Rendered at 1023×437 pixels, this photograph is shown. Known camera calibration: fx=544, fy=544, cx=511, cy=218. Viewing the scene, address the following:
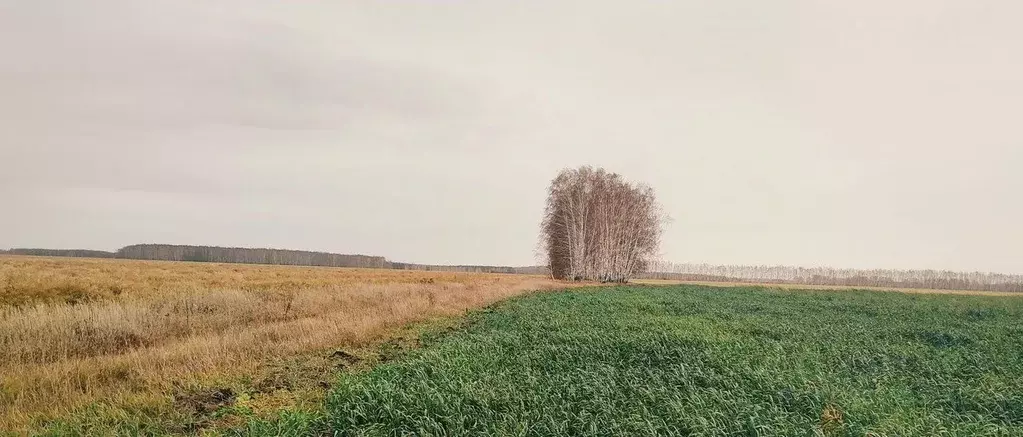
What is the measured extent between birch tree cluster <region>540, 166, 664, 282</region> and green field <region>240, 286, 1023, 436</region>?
151 feet

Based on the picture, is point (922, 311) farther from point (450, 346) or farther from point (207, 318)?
point (207, 318)

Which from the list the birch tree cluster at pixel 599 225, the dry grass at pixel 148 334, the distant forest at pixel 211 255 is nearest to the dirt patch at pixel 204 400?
the dry grass at pixel 148 334

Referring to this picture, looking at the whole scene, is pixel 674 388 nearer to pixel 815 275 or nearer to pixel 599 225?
pixel 599 225

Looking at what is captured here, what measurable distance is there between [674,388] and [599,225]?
53.5m

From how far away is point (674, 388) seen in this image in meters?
8.12

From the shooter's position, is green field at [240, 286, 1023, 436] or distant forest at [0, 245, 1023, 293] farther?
distant forest at [0, 245, 1023, 293]

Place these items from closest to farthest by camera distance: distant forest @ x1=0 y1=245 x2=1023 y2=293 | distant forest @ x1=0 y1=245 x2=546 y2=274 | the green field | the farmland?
the green field < the farmland < distant forest @ x1=0 y1=245 x2=1023 y2=293 < distant forest @ x1=0 y1=245 x2=546 y2=274

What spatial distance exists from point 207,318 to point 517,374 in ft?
45.7

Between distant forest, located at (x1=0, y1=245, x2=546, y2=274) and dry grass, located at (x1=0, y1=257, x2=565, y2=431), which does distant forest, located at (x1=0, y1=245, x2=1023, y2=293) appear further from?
dry grass, located at (x1=0, y1=257, x2=565, y2=431)

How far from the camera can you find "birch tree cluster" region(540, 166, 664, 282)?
2406 inches

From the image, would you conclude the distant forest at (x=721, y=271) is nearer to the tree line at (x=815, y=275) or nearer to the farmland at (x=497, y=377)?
the tree line at (x=815, y=275)

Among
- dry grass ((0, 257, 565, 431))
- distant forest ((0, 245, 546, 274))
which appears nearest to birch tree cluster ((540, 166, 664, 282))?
dry grass ((0, 257, 565, 431))

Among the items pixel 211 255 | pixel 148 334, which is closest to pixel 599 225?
pixel 148 334

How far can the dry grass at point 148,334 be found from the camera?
29.7 ft
